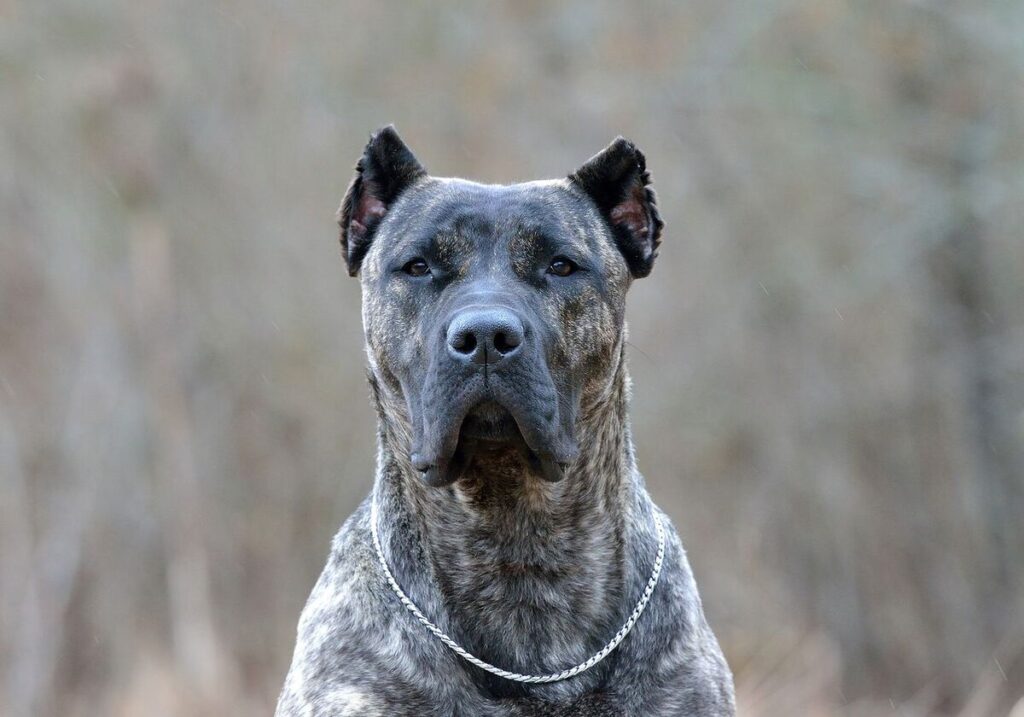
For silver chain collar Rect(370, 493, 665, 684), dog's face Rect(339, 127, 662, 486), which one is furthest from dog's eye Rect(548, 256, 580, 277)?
silver chain collar Rect(370, 493, 665, 684)

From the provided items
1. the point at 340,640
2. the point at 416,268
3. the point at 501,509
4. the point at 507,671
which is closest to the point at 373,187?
the point at 416,268

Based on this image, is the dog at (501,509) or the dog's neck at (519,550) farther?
the dog's neck at (519,550)

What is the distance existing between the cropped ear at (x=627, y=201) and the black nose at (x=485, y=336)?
94 cm

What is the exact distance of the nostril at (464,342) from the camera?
4285 mm

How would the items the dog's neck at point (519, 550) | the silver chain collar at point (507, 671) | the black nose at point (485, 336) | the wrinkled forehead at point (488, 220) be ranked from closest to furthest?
the black nose at point (485, 336) < the silver chain collar at point (507, 671) < the dog's neck at point (519, 550) < the wrinkled forehead at point (488, 220)

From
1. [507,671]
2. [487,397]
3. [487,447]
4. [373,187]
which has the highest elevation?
[373,187]

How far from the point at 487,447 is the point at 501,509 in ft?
0.87

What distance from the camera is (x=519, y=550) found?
4637mm

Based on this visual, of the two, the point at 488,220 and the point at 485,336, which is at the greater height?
the point at 488,220

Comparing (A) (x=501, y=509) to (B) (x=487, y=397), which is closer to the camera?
(B) (x=487, y=397)

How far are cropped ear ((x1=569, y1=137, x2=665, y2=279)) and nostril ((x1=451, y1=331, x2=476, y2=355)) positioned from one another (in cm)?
100

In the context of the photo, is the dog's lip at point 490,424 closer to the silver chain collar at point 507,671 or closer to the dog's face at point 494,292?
the dog's face at point 494,292

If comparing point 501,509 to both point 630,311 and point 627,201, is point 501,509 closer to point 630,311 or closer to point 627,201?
point 627,201

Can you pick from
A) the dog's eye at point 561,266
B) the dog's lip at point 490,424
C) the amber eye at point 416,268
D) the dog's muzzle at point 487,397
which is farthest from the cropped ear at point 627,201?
the dog's lip at point 490,424
